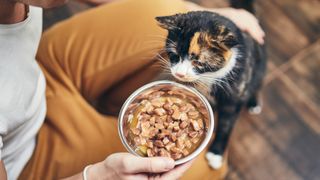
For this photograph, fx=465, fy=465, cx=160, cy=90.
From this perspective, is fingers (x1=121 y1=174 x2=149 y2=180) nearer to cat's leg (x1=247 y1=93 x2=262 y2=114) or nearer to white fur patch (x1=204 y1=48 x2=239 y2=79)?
white fur patch (x1=204 y1=48 x2=239 y2=79)

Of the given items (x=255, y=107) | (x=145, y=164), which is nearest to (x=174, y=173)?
(x=145, y=164)

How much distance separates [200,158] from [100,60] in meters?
0.21

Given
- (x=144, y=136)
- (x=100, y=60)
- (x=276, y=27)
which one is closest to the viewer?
(x=144, y=136)

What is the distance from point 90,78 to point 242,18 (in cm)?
25

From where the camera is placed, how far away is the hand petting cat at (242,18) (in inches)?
23.1

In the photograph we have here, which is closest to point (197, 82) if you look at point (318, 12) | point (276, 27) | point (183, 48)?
point (183, 48)

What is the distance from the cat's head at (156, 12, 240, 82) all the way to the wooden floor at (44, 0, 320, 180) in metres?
0.40

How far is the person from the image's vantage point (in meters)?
0.59

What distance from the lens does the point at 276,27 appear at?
36.6 inches

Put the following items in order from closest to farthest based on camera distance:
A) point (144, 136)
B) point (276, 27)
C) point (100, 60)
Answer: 1. point (144, 136)
2. point (100, 60)
3. point (276, 27)

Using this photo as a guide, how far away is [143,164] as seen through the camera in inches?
20.6

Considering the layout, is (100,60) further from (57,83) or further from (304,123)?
(304,123)

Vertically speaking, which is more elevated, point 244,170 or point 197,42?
point 197,42

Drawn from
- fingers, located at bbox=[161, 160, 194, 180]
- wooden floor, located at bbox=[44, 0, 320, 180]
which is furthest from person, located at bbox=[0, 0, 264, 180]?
wooden floor, located at bbox=[44, 0, 320, 180]
